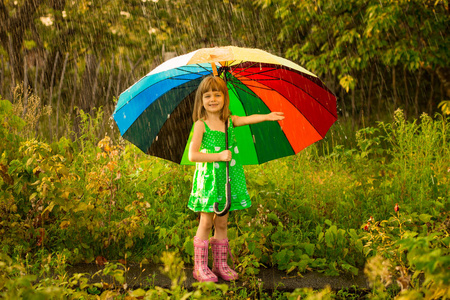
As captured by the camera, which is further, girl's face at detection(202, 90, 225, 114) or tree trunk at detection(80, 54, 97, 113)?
tree trunk at detection(80, 54, 97, 113)

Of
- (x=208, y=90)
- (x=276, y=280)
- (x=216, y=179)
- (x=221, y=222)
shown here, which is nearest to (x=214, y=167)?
(x=216, y=179)

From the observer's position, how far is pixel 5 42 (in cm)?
1020

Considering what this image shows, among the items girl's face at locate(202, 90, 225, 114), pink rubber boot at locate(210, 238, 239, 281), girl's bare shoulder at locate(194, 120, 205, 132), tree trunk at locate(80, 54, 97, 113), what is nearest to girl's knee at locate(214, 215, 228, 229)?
pink rubber boot at locate(210, 238, 239, 281)

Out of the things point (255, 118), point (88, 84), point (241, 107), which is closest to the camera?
point (255, 118)

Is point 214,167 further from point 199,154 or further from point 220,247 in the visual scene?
point 220,247

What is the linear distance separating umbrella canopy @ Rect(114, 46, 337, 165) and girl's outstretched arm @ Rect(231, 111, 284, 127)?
21 cm

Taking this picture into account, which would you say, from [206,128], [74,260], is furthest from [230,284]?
[74,260]

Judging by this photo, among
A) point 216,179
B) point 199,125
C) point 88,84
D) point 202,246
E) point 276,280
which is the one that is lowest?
point 276,280

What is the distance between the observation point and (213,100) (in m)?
3.19

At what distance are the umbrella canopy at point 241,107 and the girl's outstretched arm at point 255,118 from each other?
0.21 m

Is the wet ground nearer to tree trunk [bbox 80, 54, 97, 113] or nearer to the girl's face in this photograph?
the girl's face

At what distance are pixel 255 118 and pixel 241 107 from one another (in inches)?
12.2

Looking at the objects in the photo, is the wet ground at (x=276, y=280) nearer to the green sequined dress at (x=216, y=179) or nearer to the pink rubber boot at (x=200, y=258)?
the pink rubber boot at (x=200, y=258)

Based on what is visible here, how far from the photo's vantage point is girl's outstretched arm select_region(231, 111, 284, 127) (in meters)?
3.24
